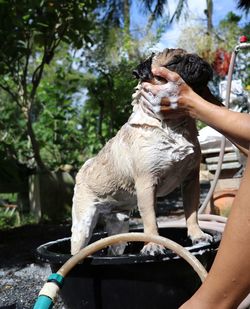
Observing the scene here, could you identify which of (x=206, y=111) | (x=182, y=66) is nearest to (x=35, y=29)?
(x=182, y=66)

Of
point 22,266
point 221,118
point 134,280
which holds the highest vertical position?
point 221,118

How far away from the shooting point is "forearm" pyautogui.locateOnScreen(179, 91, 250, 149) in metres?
1.28

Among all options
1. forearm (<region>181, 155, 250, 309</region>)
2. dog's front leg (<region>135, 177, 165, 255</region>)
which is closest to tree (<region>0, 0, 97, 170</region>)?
dog's front leg (<region>135, 177, 165, 255</region>)

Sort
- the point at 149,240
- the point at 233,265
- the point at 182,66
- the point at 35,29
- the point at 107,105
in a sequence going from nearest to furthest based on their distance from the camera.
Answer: the point at 233,265 < the point at 149,240 < the point at 182,66 < the point at 35,29 < the point at 107,105

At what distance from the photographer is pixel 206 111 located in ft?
4.50

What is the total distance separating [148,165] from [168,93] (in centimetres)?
23

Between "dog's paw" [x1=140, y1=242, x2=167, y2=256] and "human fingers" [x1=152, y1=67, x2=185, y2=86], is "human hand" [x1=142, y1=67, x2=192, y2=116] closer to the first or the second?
"human fingers" [x1=152, y1=67, x2=185, y2=86]

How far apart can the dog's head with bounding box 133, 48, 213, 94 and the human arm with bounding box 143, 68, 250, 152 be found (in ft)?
0.08

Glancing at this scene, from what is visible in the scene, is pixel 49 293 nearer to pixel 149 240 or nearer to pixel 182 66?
pixel 149 240

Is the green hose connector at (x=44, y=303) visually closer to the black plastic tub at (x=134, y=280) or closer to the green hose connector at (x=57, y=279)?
the green hose connector at (x=57, y=279)

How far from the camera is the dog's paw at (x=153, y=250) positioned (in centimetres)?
134

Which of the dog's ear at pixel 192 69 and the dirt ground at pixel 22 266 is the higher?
the dog's ear at pixel 192 69

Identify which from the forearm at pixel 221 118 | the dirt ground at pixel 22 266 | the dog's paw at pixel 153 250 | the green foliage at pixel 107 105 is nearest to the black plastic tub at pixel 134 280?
the dog's paw at pixel 153 250

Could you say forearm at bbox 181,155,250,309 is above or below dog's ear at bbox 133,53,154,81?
below
